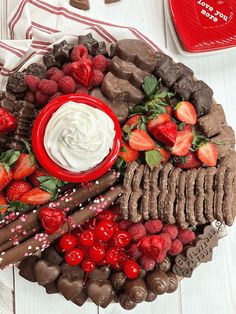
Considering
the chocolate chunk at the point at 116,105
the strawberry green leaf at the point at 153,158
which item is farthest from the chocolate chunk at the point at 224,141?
the chocolate chunk at the point at 116,105

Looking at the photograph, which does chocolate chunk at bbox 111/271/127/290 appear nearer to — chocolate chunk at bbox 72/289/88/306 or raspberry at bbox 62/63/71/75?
chocolate chunk at bbox 72/289/88/306

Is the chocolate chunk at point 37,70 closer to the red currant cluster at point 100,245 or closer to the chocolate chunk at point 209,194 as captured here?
the red currant cluster at point 100,245

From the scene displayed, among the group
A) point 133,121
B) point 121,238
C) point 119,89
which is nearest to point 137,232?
point 121,238

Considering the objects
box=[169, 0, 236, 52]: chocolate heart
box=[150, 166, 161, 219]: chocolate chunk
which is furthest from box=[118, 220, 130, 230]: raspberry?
box=[169, 0, 236, 52]: chocolate heart

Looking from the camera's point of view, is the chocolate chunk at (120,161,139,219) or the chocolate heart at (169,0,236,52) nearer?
the chocolate chunk at (120,161,139,219)

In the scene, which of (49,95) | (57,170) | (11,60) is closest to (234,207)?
(57,170)

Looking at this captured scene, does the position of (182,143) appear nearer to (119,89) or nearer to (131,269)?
(119,89)
